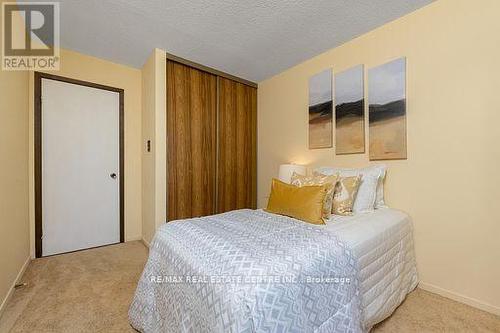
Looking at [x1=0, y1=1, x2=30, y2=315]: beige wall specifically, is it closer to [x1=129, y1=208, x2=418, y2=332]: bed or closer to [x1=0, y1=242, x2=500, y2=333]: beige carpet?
[x1=0, y1=242, x2=500, y2=333]: beige carpet

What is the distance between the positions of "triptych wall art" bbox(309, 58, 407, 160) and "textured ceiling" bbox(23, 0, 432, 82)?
0.42m

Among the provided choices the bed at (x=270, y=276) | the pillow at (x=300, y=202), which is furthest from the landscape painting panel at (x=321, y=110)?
the bed at (x=270, y=276)

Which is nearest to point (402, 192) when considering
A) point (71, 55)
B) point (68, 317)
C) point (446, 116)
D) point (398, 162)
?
point (398, 162)

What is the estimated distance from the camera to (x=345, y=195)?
201 centimetres

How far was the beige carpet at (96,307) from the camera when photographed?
153cm

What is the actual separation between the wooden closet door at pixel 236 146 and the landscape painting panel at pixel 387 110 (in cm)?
187

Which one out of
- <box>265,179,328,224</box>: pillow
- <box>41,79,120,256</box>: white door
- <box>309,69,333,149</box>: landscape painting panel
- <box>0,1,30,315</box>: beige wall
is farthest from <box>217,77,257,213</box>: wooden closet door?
<box>0,1,30,315</box>: beige wall

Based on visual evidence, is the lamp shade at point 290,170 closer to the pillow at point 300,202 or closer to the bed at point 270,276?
the pillow at point 300,202

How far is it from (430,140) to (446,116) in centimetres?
21

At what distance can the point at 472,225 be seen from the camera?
1771 mm

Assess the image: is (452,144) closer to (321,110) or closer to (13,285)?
(321,110)

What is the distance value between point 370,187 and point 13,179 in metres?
3.08

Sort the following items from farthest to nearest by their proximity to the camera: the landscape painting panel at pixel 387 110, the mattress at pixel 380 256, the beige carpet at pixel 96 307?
the landscape painting panel at pixel 387 110
the beige carpet at pixel 96 307
the mattress at pixel 380 256

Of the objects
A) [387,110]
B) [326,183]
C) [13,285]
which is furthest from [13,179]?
[387,110]
